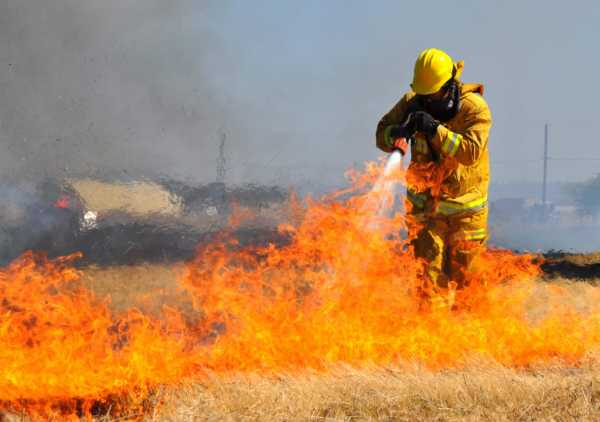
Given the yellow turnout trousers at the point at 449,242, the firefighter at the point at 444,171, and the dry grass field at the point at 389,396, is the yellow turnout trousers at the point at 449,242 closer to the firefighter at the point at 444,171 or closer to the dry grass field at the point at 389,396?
the firefighter at the point at 444,171

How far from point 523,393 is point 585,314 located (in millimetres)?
3013

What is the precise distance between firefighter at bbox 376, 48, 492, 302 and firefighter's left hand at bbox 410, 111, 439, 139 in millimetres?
47

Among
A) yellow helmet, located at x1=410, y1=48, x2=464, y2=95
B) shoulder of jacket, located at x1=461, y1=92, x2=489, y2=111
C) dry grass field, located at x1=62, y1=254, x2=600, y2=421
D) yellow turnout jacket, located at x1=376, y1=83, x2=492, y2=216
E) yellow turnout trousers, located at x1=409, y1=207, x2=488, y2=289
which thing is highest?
yellow helmet, located at x1=410, y1=48, x2=464, y2=95

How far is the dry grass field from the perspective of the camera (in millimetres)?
3625

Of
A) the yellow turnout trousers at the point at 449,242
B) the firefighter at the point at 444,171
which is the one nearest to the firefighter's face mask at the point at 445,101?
the firefighter at the point at 444,171

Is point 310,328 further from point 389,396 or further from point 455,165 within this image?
point 455,165

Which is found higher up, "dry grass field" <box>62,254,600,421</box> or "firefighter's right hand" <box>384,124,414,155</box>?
"firefighter's right hand" <box>384,124,414,155</box>

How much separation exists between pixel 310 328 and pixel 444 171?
1.80m

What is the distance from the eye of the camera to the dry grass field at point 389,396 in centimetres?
362

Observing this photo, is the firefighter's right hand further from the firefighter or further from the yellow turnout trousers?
the yellow turnout trousers

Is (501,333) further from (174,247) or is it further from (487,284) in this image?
(174,247)

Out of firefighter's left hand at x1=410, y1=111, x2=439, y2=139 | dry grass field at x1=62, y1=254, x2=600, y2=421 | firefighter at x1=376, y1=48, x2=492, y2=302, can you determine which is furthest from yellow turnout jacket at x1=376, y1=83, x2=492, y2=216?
dry grass field at x1=62, y1=254, x2=600, y2=421

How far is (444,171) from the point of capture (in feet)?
18.0

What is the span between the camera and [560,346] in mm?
4887
